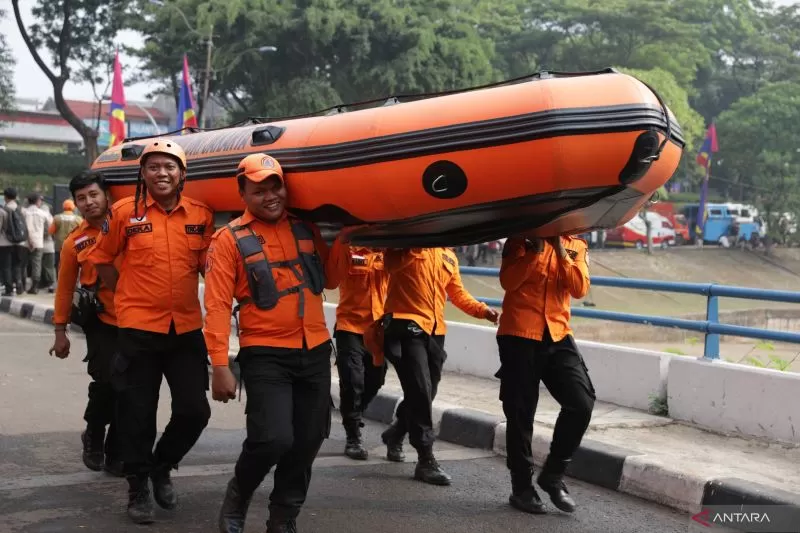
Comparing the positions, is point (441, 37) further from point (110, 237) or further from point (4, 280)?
point (110, 237)

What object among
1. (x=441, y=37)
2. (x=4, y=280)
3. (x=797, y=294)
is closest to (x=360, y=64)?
(x=441, y=37)

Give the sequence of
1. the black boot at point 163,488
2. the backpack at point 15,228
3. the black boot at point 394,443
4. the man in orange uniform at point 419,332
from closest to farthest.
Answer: the black boot at point 163,488
the man in orange uniform at point 419,332
the black boot at point 394,443
the backpack at point 15,228

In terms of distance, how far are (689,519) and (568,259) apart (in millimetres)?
1408

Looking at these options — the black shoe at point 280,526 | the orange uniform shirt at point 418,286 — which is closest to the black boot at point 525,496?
the orange uniform shirt at point 418,286

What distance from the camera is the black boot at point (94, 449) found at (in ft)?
18.8

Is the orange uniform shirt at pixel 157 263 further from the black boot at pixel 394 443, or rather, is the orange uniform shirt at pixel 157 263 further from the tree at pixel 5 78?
the tree at pixel 5 78

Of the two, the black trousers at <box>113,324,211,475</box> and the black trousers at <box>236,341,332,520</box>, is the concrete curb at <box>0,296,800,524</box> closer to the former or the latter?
the black trousers at <box>236,341,332,520</box>

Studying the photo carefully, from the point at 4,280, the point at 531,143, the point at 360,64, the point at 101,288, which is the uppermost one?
the point at 360,64

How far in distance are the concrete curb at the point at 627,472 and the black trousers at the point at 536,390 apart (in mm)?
646

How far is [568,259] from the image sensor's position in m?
5.20

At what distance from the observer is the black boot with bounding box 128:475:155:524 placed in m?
4.77

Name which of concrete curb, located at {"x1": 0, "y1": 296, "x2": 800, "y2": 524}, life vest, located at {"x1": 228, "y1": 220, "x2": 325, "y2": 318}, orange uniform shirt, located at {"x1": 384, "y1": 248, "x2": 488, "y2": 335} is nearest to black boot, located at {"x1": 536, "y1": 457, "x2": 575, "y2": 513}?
concrete curb, located at {"x1": 0, "y1": 296, "x2": 800, "y2": 524}

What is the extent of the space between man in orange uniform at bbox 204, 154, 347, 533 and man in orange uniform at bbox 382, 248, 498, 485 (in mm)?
1292

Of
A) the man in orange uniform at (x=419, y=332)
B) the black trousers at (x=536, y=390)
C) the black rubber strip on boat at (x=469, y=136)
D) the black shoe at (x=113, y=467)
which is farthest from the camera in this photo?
the man in orange uniform at (x=419, y=332)
